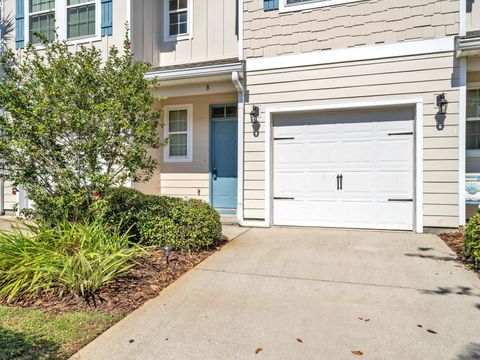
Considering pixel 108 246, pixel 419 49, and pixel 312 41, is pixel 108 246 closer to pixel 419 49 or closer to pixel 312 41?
pixel 312 41

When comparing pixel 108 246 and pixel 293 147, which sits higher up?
pixel 293 147

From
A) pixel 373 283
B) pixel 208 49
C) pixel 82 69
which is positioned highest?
pixel 208 49

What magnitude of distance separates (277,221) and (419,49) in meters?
4.12

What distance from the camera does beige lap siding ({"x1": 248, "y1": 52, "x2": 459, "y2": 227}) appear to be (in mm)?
5730

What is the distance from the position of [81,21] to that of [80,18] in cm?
7

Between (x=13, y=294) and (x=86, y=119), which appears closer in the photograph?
(x=13, y=294)

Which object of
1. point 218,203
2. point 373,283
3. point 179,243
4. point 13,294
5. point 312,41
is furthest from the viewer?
point 218,203

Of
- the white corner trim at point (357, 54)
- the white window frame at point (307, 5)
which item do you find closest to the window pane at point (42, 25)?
the white corner trim at point (357, 54)

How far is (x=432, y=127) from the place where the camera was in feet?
19.1

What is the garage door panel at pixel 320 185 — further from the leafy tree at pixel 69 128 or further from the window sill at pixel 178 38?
the window sill at pixel 178 38

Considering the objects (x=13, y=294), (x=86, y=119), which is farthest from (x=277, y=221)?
(x=13, y=294)

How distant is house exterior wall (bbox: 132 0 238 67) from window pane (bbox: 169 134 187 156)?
190 centimetres

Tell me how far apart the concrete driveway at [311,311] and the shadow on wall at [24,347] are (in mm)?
248

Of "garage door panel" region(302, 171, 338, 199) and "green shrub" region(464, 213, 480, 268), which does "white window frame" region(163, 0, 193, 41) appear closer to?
"garage door panel" region(302, 171, 338, 199)
